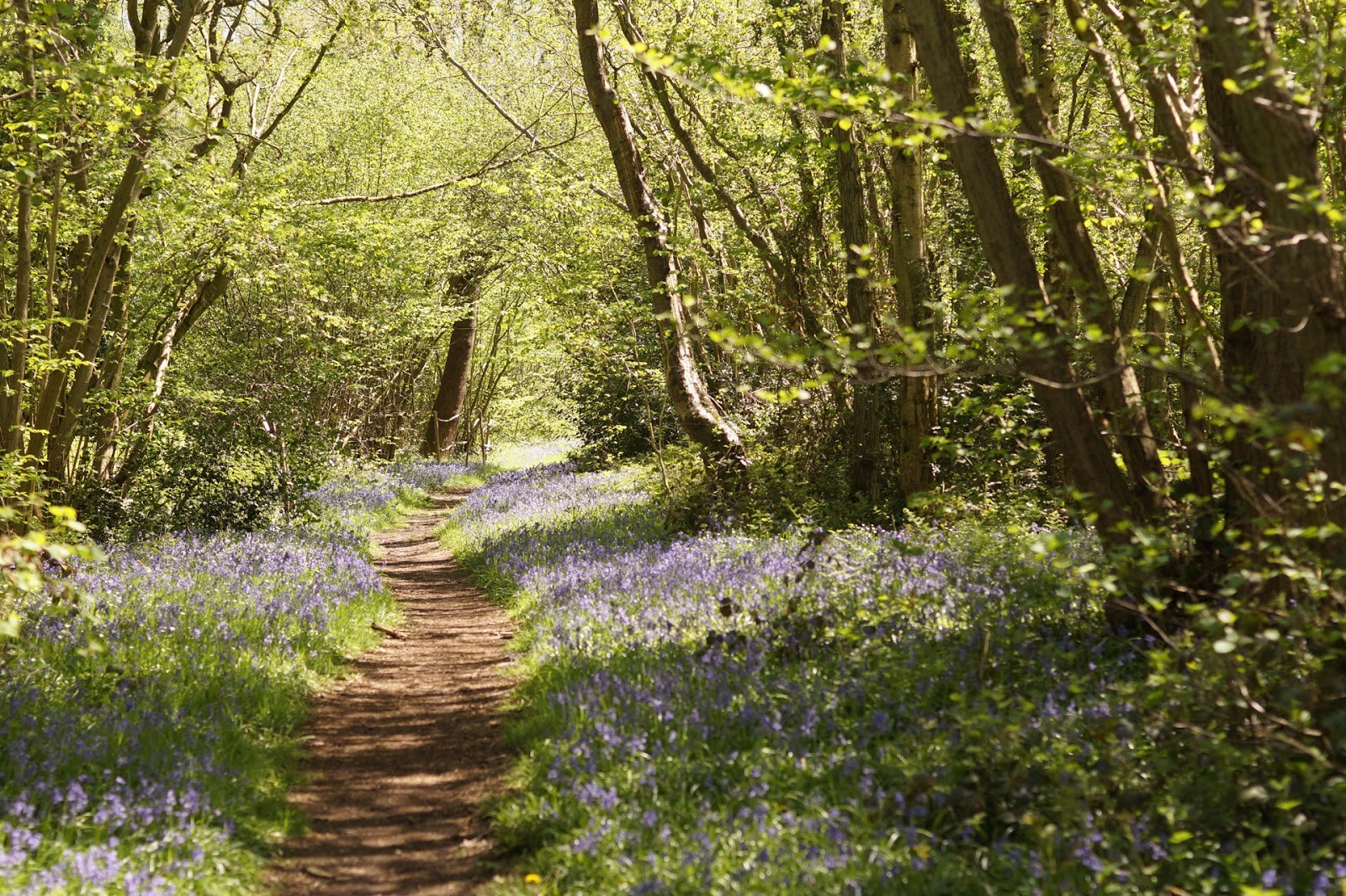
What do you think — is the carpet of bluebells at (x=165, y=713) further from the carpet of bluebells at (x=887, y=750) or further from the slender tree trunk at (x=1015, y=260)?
the slender tree trunk at (x=1015, y=260)

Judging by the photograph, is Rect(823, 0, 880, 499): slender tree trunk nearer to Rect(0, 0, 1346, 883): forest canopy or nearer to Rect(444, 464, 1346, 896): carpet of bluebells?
Rect(0, 0, 1346, 883): forest canopy

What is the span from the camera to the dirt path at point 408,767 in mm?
5207

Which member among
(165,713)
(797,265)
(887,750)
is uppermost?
(797,265)

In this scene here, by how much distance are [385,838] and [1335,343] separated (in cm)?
504

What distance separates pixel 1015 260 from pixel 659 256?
285 inches

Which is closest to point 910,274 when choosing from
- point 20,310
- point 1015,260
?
point 1015,260

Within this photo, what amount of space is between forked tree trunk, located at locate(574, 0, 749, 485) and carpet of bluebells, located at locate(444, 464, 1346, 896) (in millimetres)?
4456

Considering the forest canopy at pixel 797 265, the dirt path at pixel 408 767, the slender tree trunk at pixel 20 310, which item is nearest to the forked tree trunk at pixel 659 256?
the forest canopy at pixel 797 265

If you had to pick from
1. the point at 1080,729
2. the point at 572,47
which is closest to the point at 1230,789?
the point at 1080,729

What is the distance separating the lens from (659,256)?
13289mm

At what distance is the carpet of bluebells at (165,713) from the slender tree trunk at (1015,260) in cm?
486

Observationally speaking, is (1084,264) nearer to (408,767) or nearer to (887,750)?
(887,750)

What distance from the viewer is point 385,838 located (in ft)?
18.5

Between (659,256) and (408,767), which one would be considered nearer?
(408,767)
